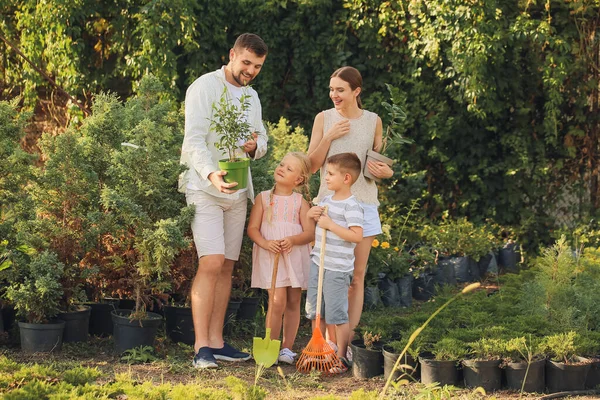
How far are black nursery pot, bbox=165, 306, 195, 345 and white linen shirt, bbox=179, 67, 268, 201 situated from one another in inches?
34.6

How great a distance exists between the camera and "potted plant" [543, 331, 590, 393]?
4379 mm

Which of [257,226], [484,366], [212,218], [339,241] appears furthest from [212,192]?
[484,366]

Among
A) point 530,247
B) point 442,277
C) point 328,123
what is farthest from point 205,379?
point 530,247

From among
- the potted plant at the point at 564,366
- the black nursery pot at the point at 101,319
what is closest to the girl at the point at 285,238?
the black nursery pot at the point at 101,319

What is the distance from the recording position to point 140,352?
4922mm

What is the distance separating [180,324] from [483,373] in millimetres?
1928

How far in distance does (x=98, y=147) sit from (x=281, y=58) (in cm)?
387

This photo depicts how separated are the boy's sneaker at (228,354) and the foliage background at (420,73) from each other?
3849mm

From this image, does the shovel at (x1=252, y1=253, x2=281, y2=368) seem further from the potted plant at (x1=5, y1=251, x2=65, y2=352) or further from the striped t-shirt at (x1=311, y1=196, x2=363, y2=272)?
the potted plant at (x1=5, y1=251, x2=65, y2=352)

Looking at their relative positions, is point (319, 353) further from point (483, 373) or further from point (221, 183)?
point (221, 183)

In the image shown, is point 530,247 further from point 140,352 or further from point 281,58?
point 140,352

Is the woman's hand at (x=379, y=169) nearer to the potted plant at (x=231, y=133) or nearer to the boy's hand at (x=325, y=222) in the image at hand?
the boy's hand at (x=325, y=222)

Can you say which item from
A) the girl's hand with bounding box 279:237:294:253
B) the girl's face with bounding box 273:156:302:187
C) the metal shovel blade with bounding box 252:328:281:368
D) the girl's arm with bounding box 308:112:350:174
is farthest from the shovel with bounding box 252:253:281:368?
the girl's arm with bounding box 308:112:350:174

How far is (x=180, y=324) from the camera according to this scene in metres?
5.38
